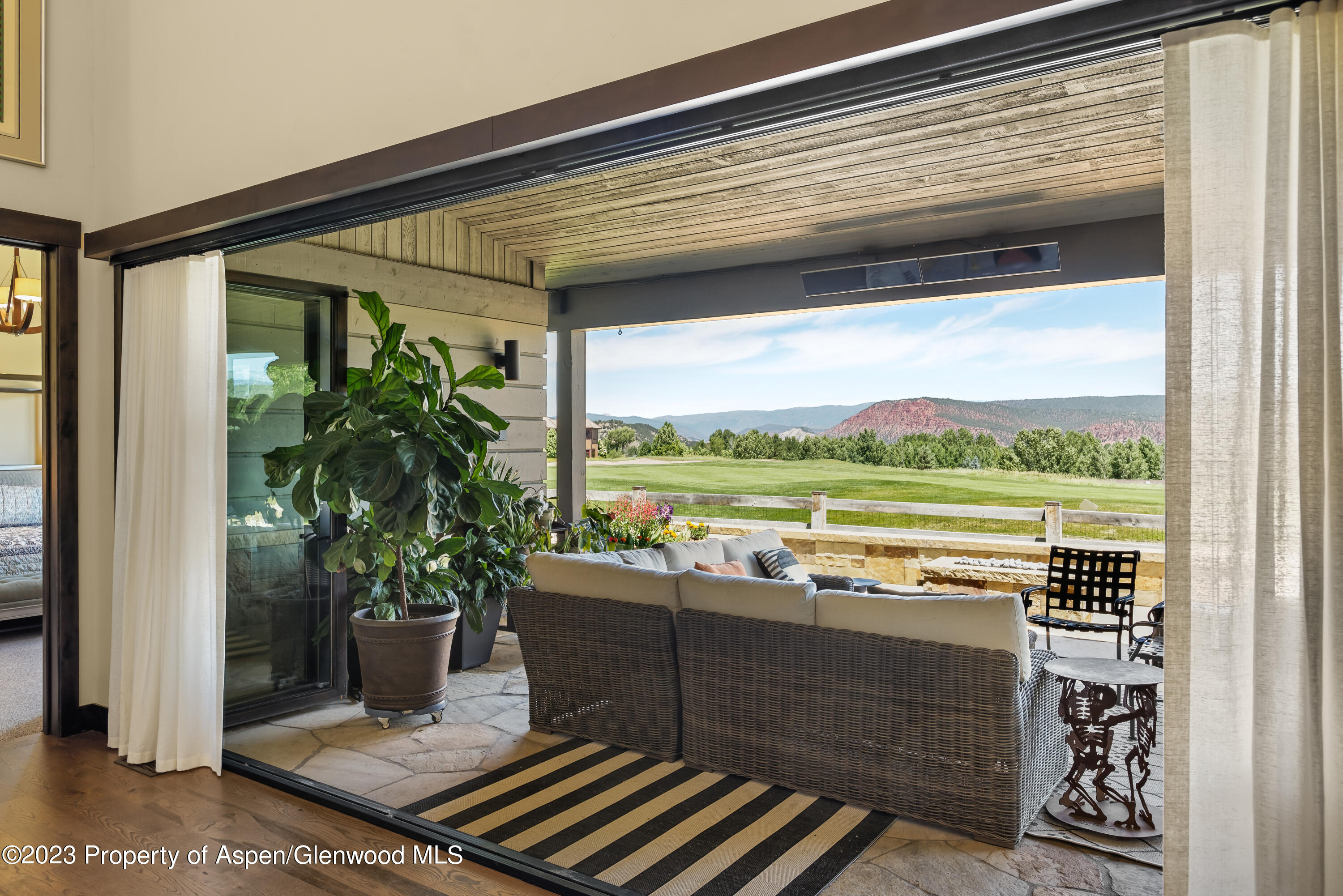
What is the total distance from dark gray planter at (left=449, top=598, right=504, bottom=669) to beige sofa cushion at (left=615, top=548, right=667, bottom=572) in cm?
→ 114

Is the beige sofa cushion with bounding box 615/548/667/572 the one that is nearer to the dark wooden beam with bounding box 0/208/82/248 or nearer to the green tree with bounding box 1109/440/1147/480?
the dark wooden beam with bounding box 0/208/82/248

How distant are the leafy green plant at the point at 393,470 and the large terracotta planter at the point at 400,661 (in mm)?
153

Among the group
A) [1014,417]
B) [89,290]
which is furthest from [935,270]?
[1014,417]

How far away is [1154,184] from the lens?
5.04 meters

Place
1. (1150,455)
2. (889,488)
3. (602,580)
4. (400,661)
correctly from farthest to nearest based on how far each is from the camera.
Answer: (889,488), (1150,455), (400,661), (602,580)

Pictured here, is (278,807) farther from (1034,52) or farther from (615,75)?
(1034,52)

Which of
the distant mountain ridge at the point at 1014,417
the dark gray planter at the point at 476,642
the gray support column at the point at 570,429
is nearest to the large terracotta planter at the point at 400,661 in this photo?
the dark gray planter at the point at 476,642

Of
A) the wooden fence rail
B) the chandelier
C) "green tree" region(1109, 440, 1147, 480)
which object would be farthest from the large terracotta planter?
"green tree" region(1109, 440, 1147, 480)

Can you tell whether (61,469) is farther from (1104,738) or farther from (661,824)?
(1104,738)

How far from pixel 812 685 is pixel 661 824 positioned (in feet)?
2.46

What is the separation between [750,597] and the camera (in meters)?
3.46

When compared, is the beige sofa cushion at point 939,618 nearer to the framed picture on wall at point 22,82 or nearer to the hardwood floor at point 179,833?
the hardwood floor at point 179,833

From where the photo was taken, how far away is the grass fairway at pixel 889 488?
34.0 feet

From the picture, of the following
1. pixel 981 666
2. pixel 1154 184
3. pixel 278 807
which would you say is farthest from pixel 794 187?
pixel 278 807
